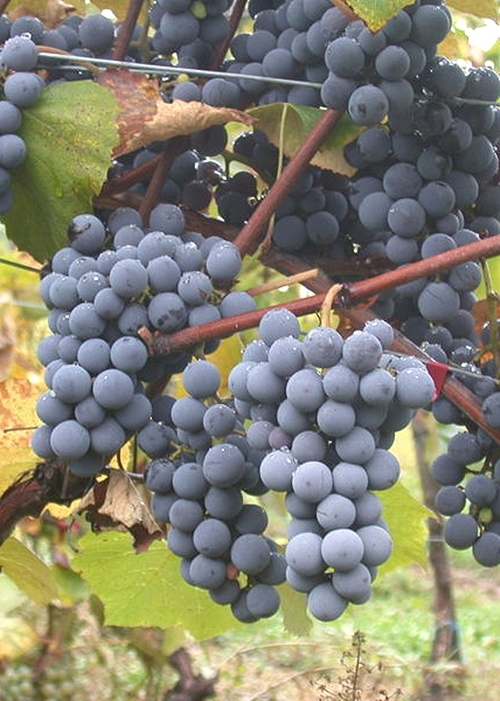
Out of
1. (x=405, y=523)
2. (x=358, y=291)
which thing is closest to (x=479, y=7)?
(x=358, y=291)

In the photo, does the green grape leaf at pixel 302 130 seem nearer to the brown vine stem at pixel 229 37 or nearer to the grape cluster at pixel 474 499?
the brown vine stem at pixel 229 37

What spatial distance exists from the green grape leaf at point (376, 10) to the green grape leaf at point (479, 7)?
418mm

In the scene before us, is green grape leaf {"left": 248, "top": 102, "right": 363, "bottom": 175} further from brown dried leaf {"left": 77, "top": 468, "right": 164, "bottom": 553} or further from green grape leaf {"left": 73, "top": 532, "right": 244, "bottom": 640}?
green grape leaf {"left": 73, "top": 532, "right": 244, "bottom": 640}

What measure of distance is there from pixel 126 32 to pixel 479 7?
0.44m

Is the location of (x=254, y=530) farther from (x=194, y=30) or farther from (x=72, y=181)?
(x=194, y=30)

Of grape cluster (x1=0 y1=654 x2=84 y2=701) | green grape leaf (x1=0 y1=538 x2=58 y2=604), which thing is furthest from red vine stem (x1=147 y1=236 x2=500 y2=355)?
grape cluster (x1=0 y1=654 x2=84 y2=701)

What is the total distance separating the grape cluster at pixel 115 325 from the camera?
91cm

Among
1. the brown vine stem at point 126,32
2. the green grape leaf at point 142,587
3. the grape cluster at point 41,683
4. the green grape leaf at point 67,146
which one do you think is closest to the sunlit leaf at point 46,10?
the brown vine stem at point 126,32

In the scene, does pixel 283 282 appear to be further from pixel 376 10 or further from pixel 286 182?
pixel 376 10

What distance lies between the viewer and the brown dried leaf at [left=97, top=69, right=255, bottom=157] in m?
1.04

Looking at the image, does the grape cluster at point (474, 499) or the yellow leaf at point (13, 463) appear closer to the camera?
the grape cluster at point (474, 499)

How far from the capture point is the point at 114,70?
1.10 metres

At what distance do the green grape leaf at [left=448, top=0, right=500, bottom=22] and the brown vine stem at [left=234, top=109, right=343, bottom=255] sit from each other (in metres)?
0.35

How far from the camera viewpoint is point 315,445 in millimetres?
781
